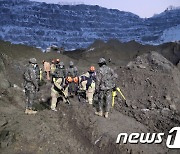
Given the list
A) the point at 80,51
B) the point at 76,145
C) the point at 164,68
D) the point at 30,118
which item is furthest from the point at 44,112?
the point at 80,51

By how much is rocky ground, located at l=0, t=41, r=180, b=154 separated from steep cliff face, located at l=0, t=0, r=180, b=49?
6.05m

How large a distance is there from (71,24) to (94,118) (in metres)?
17.9

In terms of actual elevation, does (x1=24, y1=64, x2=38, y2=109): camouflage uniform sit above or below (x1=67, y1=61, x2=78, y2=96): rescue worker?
above

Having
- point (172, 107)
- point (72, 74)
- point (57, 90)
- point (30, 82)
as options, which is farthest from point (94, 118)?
point (172, 107)

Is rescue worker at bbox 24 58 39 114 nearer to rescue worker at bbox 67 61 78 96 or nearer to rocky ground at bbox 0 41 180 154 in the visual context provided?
rocky ground at bbox 0 41 180 154

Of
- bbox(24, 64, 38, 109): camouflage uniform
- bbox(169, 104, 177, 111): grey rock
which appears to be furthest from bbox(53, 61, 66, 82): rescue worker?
bbox(169, 104, 177, 111): grey rock

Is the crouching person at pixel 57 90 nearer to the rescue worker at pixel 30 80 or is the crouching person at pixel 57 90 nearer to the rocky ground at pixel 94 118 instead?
the rocky ground at pixel 94 118

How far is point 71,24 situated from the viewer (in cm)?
2888

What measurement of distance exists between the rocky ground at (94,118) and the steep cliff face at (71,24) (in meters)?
6.05

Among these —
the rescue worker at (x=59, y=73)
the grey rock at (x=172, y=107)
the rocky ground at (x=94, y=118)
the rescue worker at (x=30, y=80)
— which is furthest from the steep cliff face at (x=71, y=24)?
the rescue worker at (x=30, y=80)

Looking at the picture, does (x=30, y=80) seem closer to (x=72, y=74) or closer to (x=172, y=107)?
(x=72, y=74)

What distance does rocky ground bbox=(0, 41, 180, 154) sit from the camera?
975cm

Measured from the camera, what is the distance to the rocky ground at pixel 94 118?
32.0 feet

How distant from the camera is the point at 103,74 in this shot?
38.3ft
